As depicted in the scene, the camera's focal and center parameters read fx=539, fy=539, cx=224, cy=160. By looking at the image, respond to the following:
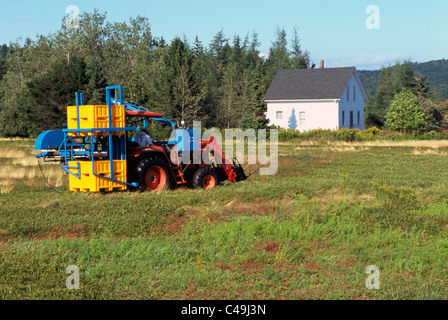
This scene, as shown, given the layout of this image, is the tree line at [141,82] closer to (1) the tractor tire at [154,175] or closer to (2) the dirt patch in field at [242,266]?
(1) the tractor tire at [154,175]

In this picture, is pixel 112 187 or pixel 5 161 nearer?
pixel 112 187

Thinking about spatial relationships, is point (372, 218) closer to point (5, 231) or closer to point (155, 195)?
point (155, 195)

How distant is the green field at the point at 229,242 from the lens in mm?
7723

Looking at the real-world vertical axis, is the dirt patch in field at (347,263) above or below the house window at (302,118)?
below

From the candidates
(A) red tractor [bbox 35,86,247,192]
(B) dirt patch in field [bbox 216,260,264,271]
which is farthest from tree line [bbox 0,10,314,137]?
(B) dirt patch in field [bbox 216,260,264,271]

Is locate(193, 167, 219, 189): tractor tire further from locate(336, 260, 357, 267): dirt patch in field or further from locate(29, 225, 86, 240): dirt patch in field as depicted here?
locate(336, 260, 357, 267): dirt patch in field

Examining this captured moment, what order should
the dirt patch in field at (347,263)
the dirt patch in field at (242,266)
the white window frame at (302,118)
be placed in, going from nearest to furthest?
the dirt patch in field at (242,266)
the dirt patch in field at (347,263)
the white window frame at (302,118)

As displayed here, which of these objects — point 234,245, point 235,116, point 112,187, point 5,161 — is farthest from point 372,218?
point 235,116

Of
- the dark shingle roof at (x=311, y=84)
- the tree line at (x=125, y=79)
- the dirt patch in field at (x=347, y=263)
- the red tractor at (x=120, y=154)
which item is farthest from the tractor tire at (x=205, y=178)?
the dark shingle roof at (x=311, y=84)

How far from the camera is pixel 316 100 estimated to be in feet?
178

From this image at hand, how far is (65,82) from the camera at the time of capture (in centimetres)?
4484

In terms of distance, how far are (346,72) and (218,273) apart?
50590mm

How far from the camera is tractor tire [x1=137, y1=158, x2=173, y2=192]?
16016 mm
